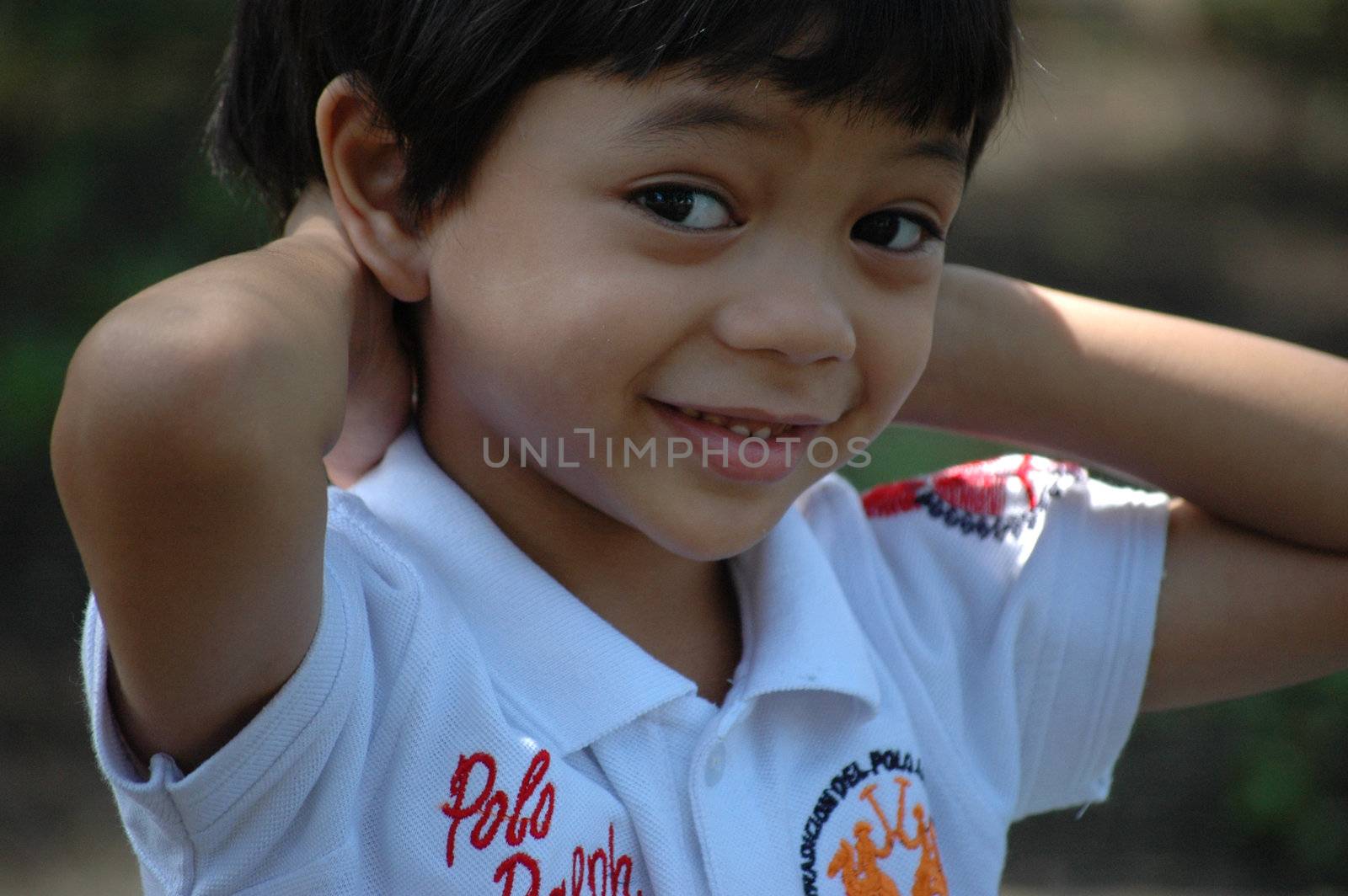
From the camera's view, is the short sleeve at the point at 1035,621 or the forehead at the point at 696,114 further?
the short sleeve at the point at 1035,621

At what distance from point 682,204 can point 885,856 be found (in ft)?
1.58

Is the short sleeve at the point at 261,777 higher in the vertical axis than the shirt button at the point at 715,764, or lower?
lower

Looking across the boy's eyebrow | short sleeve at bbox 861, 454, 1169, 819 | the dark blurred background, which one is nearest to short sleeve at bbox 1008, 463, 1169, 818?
short sleeve at bbox 861, 454, 1169, 819

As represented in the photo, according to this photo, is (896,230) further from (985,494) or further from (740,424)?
(985,494)

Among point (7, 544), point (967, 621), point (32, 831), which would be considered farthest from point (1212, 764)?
point (7, 544)

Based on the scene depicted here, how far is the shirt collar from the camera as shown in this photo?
989mm

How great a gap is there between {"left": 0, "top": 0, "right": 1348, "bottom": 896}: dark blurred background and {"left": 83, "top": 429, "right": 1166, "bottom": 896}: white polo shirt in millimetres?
377

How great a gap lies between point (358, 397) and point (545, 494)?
0.15 meters

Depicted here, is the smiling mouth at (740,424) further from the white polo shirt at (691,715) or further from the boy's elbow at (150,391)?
the boy's elbow at (150,391)

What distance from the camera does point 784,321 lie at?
924 millimetres

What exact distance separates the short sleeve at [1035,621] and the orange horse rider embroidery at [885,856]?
0.33ft

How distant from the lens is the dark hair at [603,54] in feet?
2.96

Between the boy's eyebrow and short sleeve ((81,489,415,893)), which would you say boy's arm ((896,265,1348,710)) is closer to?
the boy's eyebrow

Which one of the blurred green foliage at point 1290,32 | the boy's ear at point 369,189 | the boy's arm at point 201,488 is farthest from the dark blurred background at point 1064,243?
the boy's arm at point 201,488
